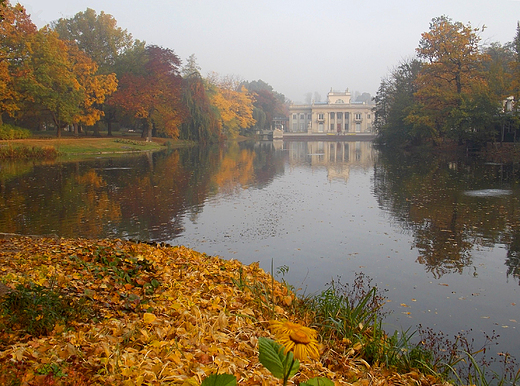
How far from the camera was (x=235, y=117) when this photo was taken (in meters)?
76.6

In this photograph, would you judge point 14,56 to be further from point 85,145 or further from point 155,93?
point 155,93

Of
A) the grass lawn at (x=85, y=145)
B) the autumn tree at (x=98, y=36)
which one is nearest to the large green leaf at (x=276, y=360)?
the grass lawn at (x=85, y=145)

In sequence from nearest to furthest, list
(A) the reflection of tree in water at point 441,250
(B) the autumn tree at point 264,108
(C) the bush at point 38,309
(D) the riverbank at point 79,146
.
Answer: (C) the bush at point 38,309
(A) the reflection of tree in water at point 441,250
(D) the riverbank at point 79,146
(B) the autumn tree at point 264,108

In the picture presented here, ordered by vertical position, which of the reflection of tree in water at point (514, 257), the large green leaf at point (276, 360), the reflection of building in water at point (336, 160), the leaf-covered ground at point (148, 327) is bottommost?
the reflection of tree in water at point (514, 257)

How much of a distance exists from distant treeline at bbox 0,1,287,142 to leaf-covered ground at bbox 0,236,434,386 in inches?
1296

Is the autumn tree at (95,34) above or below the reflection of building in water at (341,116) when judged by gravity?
above

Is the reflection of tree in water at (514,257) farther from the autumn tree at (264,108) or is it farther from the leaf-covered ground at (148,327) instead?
the autumn tree at (264,108)

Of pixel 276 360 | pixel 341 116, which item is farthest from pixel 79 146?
pixel 341 116

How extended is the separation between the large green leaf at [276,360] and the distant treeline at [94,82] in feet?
119

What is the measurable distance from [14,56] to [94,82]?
27.3ft

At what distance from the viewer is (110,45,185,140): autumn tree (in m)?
45.0

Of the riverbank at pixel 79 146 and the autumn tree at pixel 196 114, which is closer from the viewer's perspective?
the riverbank at pixel 79 146

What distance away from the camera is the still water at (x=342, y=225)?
6.26 m

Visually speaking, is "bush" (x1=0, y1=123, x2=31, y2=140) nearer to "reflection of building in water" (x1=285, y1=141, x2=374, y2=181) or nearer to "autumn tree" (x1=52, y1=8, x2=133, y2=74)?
"autumn tree" (x1=52, y1=8, x2=133, y2=74)
